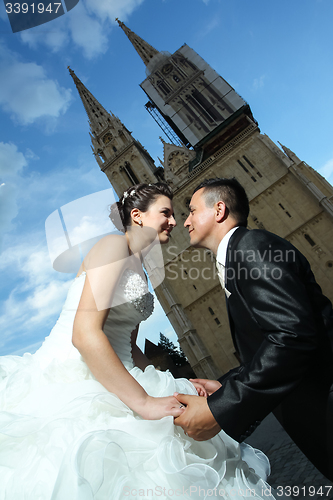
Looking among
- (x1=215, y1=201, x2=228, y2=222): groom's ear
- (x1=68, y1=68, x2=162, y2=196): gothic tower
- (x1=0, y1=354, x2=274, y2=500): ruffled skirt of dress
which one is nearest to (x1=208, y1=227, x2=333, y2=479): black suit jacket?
(x1=0, y1=354, x2=274, y2=500): ruffled skirt of dress

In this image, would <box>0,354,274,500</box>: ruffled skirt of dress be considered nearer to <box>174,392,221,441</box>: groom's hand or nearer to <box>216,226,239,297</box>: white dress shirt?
<box>174,392,221,441</box>: groom's hand

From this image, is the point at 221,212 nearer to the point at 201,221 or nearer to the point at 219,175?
the point at 201,221

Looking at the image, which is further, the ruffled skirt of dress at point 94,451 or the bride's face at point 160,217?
the bride's face at point 160,217

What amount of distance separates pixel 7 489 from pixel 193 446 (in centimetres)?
86

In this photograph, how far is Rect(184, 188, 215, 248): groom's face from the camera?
199 centimetres

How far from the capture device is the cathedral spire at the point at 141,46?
105ft

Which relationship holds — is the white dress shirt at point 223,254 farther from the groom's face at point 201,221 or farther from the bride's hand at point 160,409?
the bride's hand at point 160,409

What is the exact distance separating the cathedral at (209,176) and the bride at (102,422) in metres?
17.6

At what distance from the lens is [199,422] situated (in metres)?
1.28

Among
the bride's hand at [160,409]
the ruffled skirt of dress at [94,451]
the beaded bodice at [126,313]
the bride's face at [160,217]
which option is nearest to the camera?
the ruffled skirt of dress at [94,451]

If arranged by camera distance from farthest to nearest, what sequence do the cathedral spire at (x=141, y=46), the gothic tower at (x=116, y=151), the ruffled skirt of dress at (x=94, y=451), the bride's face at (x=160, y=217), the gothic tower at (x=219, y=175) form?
the cathedral spire at (x=141, y=46), the gothic tower at (x=116, y=151), the gothic tower at (x=219, y=175), the bride's face at (x=160, y=217), the ruffled skirt of dress at (x=94, y=451)

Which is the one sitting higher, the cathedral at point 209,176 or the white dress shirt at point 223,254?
the cathedral at point 209,176

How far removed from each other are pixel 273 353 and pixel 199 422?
488 mm

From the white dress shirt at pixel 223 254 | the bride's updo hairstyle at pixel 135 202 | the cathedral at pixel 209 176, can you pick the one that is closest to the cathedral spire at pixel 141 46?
the cathedral at pixel 209 176
